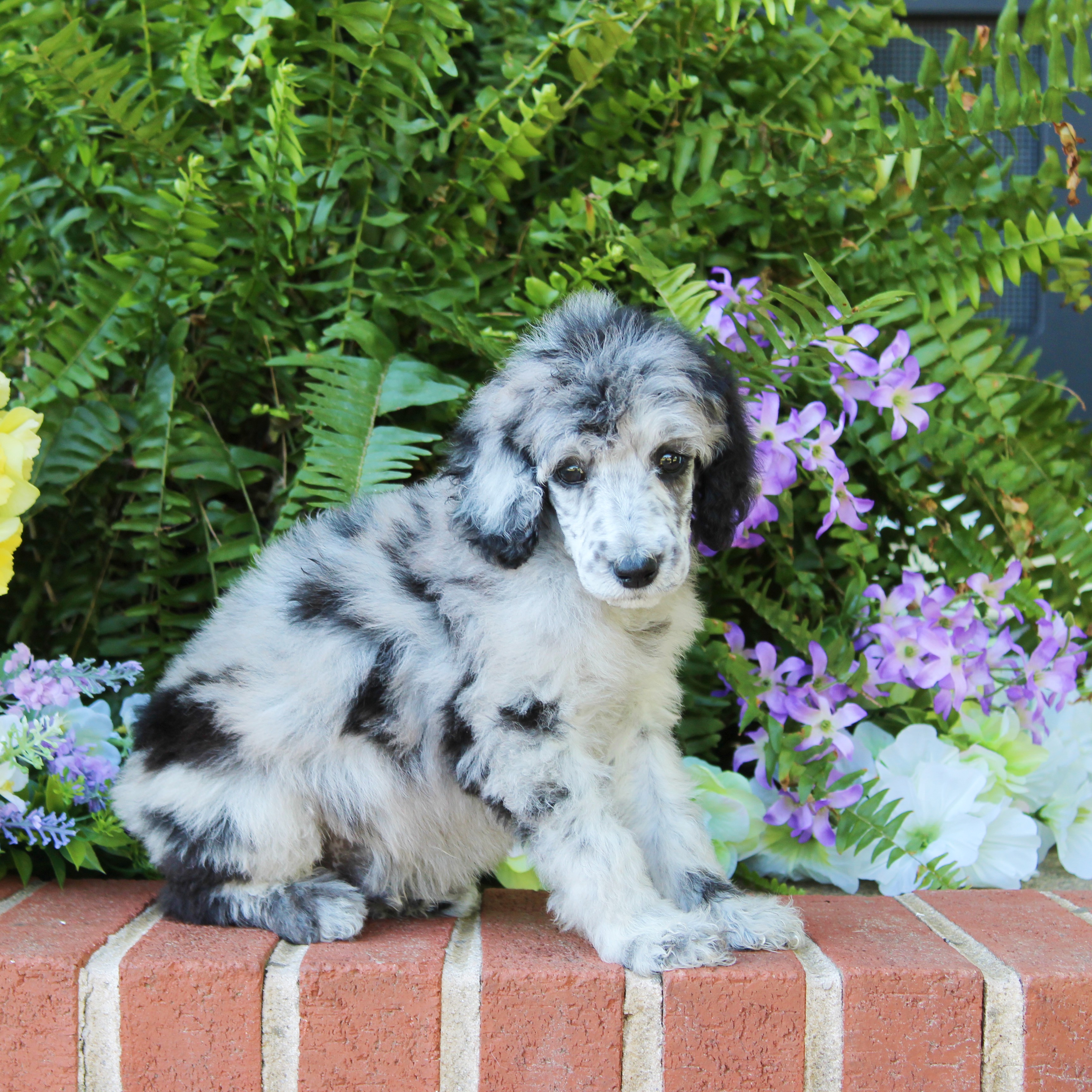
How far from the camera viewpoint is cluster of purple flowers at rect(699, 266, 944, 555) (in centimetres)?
274

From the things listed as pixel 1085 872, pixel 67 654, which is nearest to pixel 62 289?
pixel 67 654

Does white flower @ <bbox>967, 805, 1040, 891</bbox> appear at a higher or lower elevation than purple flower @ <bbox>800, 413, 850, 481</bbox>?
lower

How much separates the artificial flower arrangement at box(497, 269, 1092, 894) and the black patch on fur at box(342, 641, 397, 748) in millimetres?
646

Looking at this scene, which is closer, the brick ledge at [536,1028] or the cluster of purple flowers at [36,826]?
the brick ledge at [536,1028]

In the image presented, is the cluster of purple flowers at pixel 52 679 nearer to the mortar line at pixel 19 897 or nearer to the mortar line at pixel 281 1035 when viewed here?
the mortar line at pixel 19 897

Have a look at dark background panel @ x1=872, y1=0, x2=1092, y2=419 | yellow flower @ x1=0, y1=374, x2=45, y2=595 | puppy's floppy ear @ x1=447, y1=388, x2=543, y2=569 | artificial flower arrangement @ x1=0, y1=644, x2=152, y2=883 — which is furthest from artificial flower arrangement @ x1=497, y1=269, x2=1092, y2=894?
dark background panel @ x1=872, y1=0, x2=1092, y2=419

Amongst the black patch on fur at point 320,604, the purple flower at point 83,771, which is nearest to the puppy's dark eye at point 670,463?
the black patch on fur at point 320,604

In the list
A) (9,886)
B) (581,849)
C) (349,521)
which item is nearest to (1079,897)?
(581,849)

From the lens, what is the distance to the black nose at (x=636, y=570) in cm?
195

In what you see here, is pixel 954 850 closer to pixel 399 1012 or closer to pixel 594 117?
pixel 399 1012

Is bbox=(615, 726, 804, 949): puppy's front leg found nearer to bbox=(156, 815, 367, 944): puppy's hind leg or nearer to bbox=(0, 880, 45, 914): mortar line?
bbox=(156, 815, 367, 944): puppy's hind leg

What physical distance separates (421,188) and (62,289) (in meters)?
1.31

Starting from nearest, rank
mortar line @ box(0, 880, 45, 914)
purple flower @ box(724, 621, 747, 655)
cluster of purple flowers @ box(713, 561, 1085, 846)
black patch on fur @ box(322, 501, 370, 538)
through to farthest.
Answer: mortar line @ box(0, 880, 45, 914)
black patch on fur @ box(322, 501, 370, 538)
cluster of purple flowers @ box(713, 561, 1085, 846)
purple flower @ box(724, 621, 747, 655)

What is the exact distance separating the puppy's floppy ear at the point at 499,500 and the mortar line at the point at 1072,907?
1.52 m
